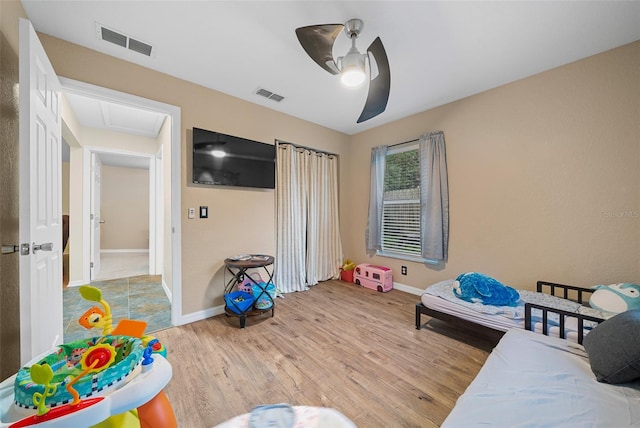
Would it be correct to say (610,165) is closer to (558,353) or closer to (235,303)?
(558,353)

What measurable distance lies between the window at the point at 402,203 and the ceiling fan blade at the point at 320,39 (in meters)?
2.11

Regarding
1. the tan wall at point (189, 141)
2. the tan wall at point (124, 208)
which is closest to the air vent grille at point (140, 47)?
the tan wall at point (189, 141)

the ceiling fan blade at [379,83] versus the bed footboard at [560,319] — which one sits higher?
the ceiling fan blade at [379,83]

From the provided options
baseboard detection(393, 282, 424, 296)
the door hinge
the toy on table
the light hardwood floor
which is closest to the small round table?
the light hardwood floor

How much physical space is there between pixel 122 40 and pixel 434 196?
3501 mm

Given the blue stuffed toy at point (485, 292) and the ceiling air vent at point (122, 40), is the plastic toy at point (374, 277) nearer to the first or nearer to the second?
the blue stuffed toy at point (485, 292)

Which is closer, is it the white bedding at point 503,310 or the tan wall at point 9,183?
the tan wall at point 9,183

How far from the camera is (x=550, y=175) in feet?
7.61

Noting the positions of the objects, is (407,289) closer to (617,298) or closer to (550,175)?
(617,298)

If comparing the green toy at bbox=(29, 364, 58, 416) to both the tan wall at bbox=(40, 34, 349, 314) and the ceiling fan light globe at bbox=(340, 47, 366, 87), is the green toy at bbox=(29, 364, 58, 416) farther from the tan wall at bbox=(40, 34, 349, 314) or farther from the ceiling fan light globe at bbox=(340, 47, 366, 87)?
the ceiling fan light globe at bbox=(340, 47, 366, 87)

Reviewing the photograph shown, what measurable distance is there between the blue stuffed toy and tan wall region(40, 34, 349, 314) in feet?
7.45

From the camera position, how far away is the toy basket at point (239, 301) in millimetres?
2371

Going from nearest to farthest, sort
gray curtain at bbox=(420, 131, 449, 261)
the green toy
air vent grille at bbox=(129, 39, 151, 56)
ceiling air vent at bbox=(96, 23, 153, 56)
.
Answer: the green toy, ceiling air vent at bbox=(96, 23, 153, 56), air vent grille at bbox=(129, 39, 151, 56), gray curtain at bbox=(420, 131, 449, 261)

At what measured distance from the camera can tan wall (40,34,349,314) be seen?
6.71 feet
